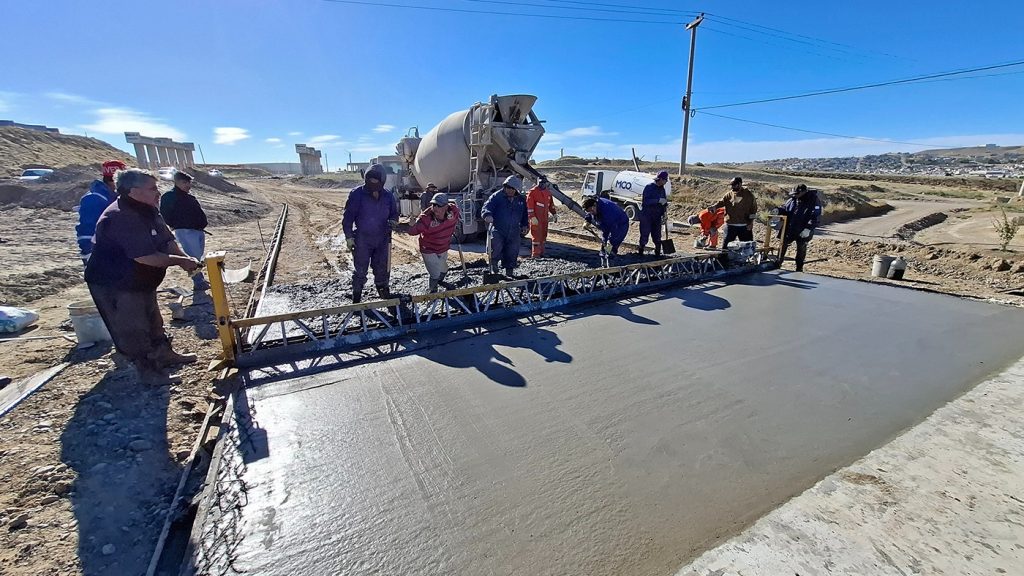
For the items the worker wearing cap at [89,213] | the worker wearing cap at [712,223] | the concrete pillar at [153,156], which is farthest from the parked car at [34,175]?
the concrete pillar at [153,156]

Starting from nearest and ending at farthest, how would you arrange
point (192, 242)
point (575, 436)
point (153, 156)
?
point (575, 436) < point (192, 242) < point (153, 156)

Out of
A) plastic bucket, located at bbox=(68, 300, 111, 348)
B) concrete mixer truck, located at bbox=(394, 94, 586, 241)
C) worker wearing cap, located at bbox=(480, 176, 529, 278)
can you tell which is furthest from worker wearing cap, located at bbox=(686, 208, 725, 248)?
plastic bucket, located at bbox=(68, 300, 111, 348)

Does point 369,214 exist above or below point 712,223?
above

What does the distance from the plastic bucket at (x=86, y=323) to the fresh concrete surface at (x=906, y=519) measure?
4.46m

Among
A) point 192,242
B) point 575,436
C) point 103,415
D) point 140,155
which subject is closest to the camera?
point 575,436

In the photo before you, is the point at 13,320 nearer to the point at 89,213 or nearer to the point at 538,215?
the point at 89,213

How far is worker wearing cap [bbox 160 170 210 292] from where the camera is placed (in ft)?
16.0

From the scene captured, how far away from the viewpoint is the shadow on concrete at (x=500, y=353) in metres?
2.93

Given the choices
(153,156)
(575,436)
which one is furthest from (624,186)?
(153,156)

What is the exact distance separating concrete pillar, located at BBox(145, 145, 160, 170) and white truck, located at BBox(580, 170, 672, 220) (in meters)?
39.7

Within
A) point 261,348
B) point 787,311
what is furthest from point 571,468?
point 787,311

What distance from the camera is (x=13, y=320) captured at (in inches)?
156

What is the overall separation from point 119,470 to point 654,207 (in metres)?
6.29

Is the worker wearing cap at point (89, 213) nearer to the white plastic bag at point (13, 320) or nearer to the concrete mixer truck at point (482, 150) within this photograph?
the white plastic bag at point (13, 320)
